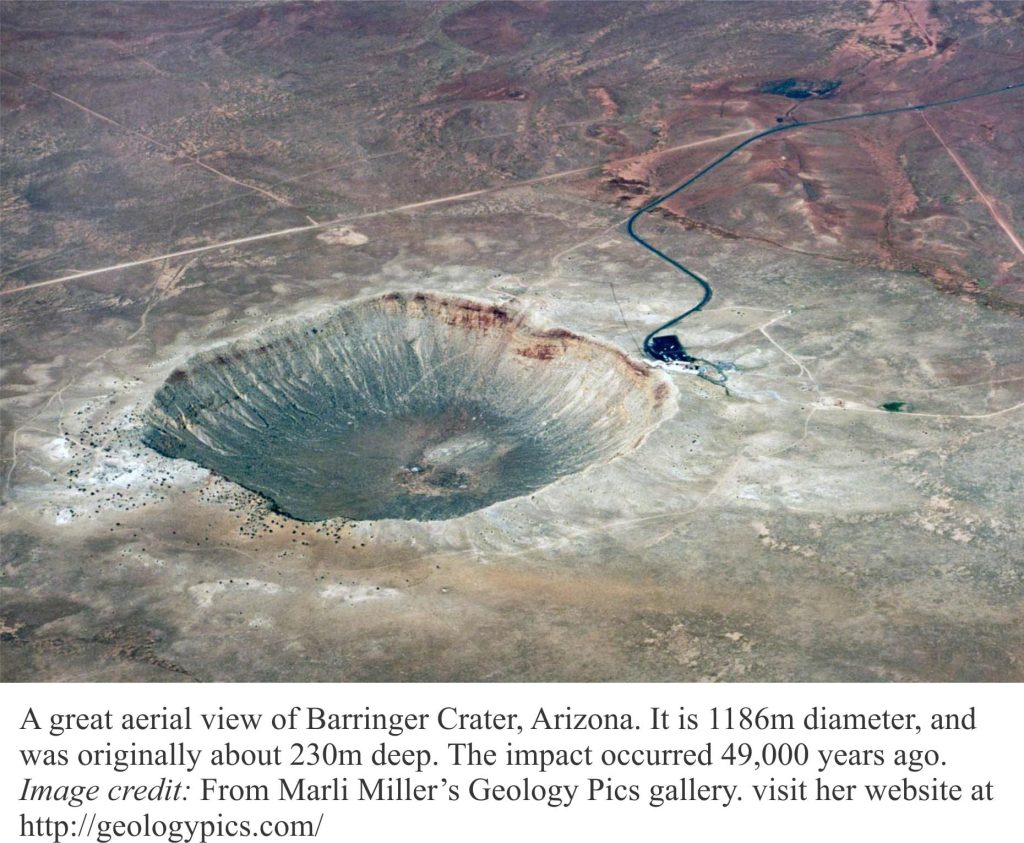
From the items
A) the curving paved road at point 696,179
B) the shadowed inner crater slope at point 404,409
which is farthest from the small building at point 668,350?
the shadowed inner crater slope at point 404,409

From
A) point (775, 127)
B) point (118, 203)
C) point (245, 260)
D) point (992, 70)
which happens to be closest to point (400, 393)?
point (245, 260)

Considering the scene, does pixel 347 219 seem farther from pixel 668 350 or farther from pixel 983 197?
pixel 983 197

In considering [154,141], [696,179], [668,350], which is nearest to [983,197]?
[696,179]

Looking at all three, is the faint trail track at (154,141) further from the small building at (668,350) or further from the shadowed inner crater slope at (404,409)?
the small building at (668,350)

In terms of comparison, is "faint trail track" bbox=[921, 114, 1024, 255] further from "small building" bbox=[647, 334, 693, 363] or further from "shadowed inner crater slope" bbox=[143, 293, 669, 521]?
"shadowed inner crater slope" bbox=[143, 293, 669, 521]

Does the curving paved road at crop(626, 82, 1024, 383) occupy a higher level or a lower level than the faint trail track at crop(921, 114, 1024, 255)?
higher

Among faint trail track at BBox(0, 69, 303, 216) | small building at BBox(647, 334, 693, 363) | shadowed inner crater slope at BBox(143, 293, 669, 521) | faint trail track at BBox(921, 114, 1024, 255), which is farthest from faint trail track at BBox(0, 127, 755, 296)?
small building at BBox(647, 334, 693, 363)

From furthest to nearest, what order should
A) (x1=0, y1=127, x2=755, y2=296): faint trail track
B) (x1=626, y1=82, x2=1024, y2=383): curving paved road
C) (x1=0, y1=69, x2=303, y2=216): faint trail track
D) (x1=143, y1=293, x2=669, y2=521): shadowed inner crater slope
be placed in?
(x1=0, y1=69, x2=303, y2=216): faint trail track
(x1=0, y1=127, x2=755, y2=296): faint trail track
(x1=626, y1=82, x2=1024, y2=383): curving paved road
(x1=143, y1=293, x2=669, y2=521): shadowed inner crater slope
